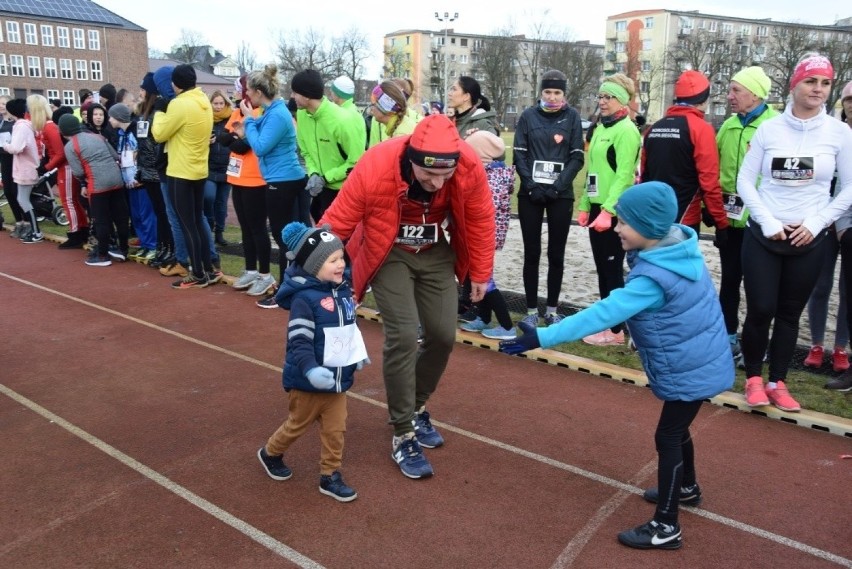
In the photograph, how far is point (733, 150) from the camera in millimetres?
5574

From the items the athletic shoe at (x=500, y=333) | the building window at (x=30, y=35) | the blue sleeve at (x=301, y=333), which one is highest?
the building window at (x=30, y=35)

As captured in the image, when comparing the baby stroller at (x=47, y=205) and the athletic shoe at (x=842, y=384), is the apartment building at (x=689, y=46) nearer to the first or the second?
the baby stroller at (x=47, y=205)

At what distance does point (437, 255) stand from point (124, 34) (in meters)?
85.2

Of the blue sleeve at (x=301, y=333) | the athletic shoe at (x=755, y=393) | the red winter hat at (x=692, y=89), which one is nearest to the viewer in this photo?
the blue sleeve at (x=301, y=333)

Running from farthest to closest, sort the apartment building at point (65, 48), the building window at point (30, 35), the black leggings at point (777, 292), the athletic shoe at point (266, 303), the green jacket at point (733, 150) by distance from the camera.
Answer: the building window at point (30, 35)
the apartment building at point (65, 48)
the athletic shoe at point (266, 303)
the green jacket at point (733, 150)
the black leggings at point (777, 292)

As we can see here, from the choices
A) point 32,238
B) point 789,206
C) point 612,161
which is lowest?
point 32,238

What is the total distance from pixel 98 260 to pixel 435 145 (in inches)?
303

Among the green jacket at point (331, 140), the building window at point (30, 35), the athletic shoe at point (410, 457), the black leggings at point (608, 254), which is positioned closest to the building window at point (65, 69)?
the building window at point (30, 35)

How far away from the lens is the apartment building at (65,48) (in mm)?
71812

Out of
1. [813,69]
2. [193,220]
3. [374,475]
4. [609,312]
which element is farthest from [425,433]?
[193,220]

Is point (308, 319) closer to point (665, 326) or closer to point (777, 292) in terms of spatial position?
point (665, 326)

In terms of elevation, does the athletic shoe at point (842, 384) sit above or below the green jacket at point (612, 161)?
below

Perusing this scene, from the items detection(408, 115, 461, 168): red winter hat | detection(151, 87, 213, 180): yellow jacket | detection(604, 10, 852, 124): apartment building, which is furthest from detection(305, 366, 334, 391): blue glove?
detection(604, 10, 852, 124): apartment building

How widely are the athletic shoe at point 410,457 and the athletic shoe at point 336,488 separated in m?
0.36
